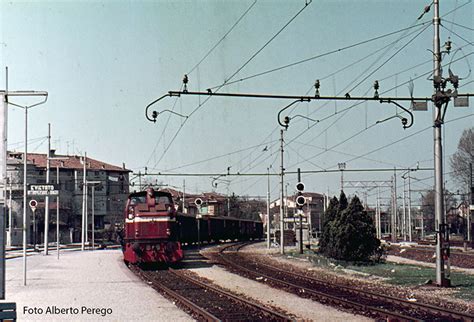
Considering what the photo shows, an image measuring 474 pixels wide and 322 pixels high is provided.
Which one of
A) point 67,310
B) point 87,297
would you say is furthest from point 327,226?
point 67,310

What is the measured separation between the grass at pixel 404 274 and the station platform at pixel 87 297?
27.5 feet

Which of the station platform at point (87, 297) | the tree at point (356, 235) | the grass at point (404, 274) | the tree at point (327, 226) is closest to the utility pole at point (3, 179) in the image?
the station platform at point (87, 297)

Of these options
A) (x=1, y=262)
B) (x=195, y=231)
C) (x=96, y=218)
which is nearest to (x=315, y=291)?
(x=1, y=262)

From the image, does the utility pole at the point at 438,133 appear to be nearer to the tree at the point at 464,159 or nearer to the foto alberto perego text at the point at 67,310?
the foto alberto perego text at the point at 67,310

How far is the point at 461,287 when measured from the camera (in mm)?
19672

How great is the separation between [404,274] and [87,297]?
12.9m

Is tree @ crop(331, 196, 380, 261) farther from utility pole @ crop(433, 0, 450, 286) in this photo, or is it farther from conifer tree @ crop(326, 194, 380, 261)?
utility pole @ crop(433, 0, 450, 286)

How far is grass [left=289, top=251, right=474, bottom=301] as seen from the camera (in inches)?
763

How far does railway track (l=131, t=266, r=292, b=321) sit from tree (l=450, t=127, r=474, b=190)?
53232mm

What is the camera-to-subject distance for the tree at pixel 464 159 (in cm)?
6931

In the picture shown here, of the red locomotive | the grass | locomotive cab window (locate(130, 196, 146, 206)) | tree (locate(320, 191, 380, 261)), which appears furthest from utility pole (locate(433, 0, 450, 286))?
locomotive cab window (locate(130, 196, 146, 206))

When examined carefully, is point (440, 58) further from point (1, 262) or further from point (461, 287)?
point (1, 262)

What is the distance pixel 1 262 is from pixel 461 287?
1463 centimetres

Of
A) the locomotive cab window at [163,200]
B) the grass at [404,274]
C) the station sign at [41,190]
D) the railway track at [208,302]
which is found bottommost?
the grass at [404,274]
